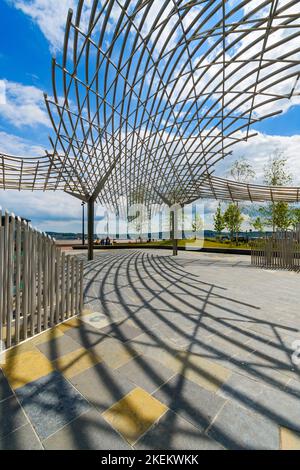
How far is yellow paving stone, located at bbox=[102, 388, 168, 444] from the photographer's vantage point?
2.33 metres

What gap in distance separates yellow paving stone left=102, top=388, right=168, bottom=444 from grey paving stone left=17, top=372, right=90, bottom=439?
0.43m

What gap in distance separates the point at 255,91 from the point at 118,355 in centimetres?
1842

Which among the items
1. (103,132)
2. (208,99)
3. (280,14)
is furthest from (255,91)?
(103,132)

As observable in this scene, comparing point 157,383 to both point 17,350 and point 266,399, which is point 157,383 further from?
point 17,350

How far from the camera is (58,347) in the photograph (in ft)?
13.7

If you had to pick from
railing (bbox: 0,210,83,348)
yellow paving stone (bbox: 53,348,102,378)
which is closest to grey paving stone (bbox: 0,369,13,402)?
yellow paving stone (bbox: 53,348,102,378)

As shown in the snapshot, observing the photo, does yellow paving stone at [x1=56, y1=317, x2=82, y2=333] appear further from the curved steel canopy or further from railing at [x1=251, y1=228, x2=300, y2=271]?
railing at [x1=251, y1=228, x2=300, y2=271]

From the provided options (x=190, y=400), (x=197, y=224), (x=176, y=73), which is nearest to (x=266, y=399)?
(x=190, y=400)

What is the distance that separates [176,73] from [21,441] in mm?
19660

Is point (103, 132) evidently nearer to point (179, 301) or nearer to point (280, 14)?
point (280, 14)

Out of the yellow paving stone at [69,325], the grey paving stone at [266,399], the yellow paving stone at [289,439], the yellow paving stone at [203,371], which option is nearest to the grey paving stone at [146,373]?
the yellow paving stone at [203,371]

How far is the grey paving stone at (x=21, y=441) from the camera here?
213 centimetres

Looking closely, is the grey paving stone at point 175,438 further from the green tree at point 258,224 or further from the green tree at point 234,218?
the green tree at point 258,224

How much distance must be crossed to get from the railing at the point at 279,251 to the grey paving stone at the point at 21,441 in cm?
1709
